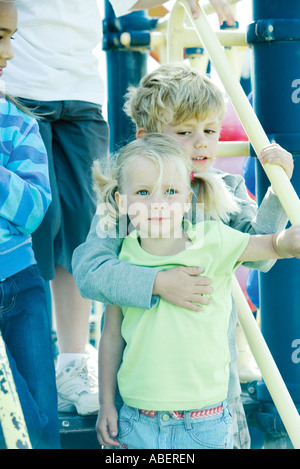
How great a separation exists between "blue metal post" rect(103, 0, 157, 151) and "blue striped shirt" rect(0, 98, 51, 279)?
1.49 metres

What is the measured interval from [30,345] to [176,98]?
788 millimetres

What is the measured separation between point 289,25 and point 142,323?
1116 mm

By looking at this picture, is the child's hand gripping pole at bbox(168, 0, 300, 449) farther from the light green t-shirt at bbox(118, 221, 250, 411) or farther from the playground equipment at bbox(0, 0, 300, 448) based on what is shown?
the light green t-shirt at bbox(118, 221, 250, 411)

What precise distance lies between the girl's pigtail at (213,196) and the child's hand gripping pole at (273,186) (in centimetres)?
14

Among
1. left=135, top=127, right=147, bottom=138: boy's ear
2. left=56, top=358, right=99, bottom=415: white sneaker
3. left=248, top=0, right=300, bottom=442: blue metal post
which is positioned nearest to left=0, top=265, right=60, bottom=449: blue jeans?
left=56, top=358, right=99, bottom=415: white sneaker

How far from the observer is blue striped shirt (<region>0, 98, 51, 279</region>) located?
1.85 metres

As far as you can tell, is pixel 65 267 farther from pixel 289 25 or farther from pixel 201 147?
pixel 289 25

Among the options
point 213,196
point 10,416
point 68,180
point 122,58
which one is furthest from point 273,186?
point 122,58

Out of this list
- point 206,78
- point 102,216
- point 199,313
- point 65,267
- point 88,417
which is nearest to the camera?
point 199,313

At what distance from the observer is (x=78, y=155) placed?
262cm

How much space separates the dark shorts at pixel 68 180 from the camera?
2.55m

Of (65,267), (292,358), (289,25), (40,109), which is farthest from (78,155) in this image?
(292,358)

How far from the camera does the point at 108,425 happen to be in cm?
192

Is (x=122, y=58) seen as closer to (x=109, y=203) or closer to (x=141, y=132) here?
(x=141, y=132)
